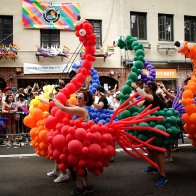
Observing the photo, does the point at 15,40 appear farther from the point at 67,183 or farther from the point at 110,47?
the point at 67,183

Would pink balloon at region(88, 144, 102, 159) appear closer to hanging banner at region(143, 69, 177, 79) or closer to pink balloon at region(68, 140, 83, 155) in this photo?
pink balloon at region(68, 140, 83, 155)

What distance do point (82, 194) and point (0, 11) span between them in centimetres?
1346

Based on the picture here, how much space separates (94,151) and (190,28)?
1686 centimetres

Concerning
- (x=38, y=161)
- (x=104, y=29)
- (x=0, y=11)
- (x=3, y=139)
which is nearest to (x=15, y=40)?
(x=0, y=11)

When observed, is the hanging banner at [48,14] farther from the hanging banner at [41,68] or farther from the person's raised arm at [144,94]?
the person's raised arm at [144,94]

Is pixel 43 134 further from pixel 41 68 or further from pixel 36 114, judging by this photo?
pixel 41 68

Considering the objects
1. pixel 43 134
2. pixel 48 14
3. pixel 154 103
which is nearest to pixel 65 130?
pixel 43 134

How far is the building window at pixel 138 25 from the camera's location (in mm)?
17891

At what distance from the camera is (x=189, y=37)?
19266 mm

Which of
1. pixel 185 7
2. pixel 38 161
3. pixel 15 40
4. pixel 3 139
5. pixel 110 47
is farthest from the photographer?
pixel 185 7

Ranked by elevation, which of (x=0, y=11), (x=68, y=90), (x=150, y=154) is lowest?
(x=150, y=154)

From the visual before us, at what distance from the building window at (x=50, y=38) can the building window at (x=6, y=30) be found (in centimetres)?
157

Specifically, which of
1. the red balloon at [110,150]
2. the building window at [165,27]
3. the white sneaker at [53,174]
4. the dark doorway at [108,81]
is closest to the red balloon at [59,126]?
the red balloon at [110,150]

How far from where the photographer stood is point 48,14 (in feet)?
53.6
